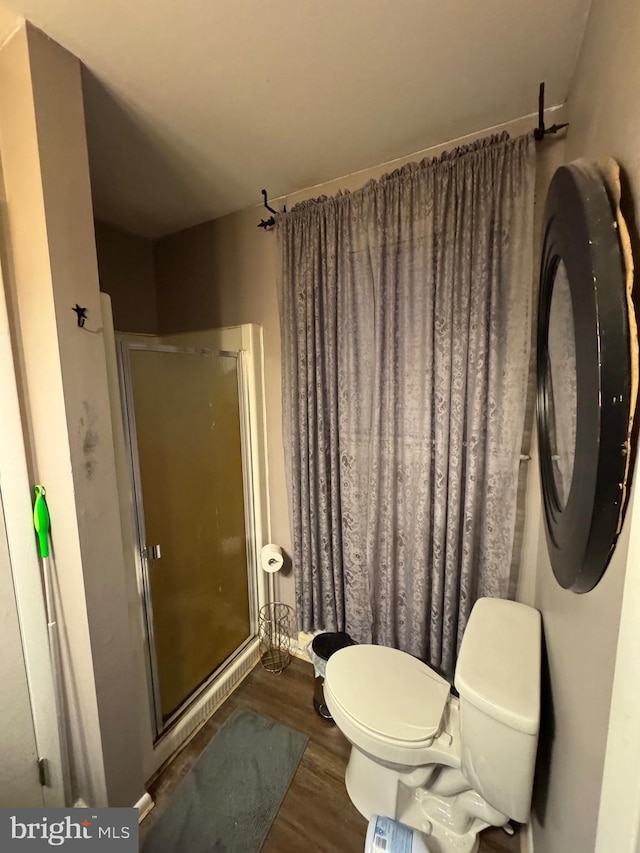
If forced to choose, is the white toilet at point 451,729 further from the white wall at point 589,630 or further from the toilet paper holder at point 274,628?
the toilet paper holder at point 274,628

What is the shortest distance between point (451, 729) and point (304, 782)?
2.21 feet

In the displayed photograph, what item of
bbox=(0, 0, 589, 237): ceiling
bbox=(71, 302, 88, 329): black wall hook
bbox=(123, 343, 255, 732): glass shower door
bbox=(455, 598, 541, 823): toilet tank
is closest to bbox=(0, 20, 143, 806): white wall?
bbox=(71, 302, 88, 329): black wall hook

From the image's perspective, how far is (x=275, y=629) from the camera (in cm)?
211

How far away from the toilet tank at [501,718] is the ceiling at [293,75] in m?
1.77

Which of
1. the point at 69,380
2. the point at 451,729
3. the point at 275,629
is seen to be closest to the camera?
the point at 69,380

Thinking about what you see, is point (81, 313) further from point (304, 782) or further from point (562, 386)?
point (304, 782)

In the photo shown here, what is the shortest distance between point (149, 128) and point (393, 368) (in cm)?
127

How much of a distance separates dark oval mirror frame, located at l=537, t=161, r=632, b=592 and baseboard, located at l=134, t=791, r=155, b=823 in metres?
1.64

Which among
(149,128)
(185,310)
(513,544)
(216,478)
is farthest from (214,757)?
(149,128)

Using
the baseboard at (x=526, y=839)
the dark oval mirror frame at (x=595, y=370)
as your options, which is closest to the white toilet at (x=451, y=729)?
the baseboard at (x=526, y=839)

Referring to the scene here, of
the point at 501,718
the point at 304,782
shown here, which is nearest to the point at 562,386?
the point at 501,718

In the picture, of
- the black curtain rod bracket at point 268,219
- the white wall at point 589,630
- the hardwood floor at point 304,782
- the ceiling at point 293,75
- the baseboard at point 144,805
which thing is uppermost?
the ceiling at point 293,75

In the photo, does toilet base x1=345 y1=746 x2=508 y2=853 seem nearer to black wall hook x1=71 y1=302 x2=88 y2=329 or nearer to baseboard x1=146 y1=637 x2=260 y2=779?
baseboard x1=146 y1=637 x2=260 y2=779

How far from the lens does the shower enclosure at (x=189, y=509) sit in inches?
58.2
